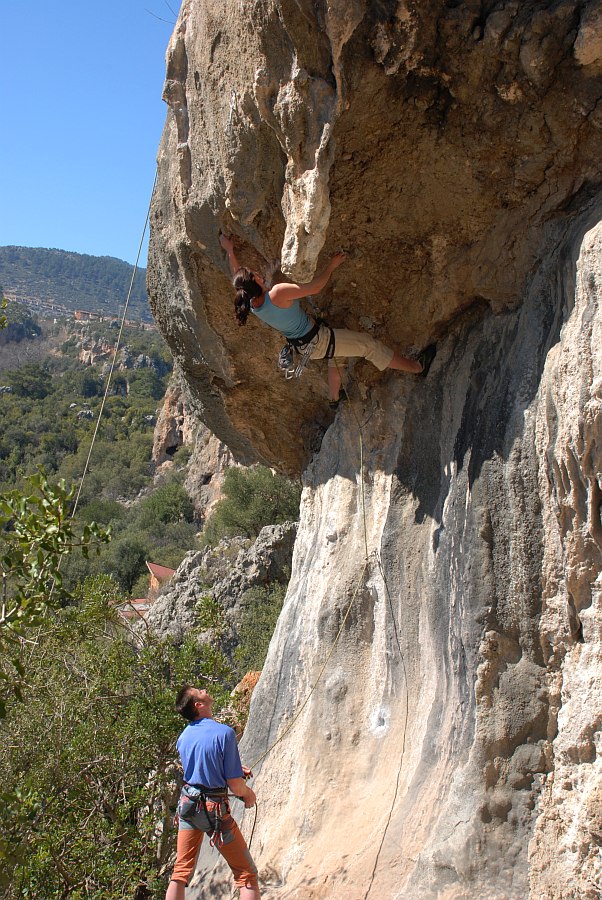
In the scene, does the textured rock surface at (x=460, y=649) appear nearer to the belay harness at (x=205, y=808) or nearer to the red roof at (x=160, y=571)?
the belay harness at (x=205, y=808)

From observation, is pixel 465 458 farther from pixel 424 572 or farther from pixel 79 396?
pixel 79 396

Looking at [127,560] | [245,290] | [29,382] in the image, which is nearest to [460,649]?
[245,290]

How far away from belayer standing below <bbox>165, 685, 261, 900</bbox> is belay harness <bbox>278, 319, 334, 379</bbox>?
81.5 inches

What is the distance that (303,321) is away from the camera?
4758 millimetres

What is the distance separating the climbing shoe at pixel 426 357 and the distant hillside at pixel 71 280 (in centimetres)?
9173

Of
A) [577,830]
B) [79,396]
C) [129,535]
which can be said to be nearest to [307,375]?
[577,830]

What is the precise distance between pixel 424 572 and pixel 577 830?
162cm

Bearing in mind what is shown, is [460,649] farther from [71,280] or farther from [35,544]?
[71,280]

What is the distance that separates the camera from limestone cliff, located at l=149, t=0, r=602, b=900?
11.6 feet

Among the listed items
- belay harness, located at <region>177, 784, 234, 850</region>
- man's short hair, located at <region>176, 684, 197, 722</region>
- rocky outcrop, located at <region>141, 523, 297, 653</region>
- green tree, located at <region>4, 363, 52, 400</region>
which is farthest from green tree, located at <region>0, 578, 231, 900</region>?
green tree, located at <region>4, 363, 52, 400</region>

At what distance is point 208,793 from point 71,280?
11900 cm

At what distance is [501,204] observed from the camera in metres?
4.27

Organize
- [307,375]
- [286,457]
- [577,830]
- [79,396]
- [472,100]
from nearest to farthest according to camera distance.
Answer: [577,830]
[472,100]
[307,375]
[286,457]
[79,396]

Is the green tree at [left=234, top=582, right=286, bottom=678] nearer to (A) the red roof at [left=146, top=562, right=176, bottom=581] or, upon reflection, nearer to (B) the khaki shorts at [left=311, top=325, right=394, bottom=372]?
(B) the khaki shorts at [left=311, top=325, right=394, bottom=372]
